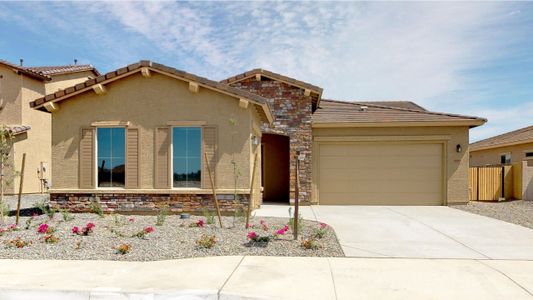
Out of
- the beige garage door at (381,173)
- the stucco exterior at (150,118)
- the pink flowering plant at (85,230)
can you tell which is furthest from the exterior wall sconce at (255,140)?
the pink flowering plant at (85,230)

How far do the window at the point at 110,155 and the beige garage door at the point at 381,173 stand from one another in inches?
286

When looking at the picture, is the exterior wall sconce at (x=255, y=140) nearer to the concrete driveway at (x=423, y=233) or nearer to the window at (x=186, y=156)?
the window at (x=186, y=156)

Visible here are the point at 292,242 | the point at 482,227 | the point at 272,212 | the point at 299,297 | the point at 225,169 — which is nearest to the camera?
the point at 299,297

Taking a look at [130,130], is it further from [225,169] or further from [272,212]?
[272,212]

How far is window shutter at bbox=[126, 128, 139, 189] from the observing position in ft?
38.5

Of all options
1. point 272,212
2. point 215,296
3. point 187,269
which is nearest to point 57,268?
point 187,269

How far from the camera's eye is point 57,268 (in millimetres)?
6379

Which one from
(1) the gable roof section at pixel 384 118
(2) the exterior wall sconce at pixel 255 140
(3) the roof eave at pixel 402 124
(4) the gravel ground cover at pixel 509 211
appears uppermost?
(1) the gable roof section at pixel 384 118

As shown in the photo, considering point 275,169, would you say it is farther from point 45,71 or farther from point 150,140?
point 45,71

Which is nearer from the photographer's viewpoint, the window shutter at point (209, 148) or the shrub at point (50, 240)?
the shrub at point (50, 240)

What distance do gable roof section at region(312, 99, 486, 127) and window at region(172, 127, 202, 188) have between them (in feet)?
17.1

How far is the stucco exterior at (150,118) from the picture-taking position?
1163 cm

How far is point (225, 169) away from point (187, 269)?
218 inches

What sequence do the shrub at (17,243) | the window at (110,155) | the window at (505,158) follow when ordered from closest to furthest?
1. the shrub at (17,243)
2. the window at (110,155)
3. the window at (505,158)
